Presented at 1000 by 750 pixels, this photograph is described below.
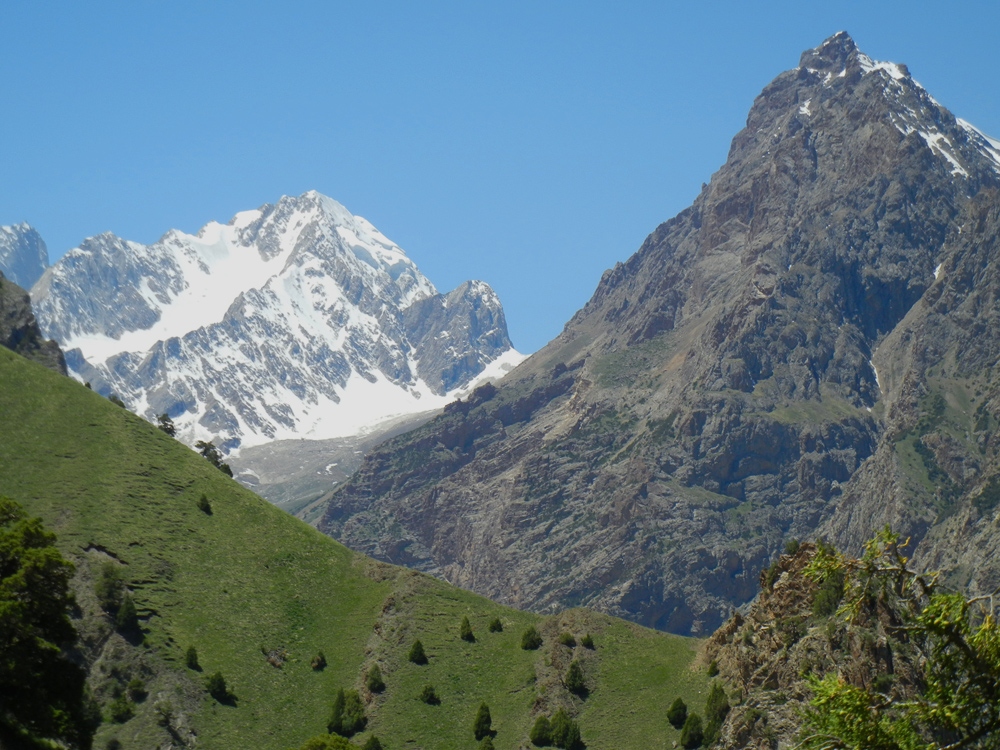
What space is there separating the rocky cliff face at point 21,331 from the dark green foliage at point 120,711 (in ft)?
282

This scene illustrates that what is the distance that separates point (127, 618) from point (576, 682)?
44.9m

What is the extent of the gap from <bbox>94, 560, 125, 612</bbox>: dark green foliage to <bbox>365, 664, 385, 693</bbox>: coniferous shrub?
2609 cm

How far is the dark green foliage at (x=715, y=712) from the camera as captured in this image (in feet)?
281

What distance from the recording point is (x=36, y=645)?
60.4 metres

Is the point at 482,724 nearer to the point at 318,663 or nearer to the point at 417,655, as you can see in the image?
the point at 417,655

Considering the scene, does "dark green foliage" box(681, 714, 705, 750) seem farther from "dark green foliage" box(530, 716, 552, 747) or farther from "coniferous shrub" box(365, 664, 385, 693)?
"coniferous shrub" box(365, 664, 385, 693)

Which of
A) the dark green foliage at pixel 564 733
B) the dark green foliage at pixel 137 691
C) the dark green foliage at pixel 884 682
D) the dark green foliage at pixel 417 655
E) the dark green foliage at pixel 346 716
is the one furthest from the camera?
the dark green foliage at pixel 417 655

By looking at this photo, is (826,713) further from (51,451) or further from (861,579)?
(51,451)

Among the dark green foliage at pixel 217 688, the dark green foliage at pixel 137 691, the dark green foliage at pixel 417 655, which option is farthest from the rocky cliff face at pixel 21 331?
the dark green foliage at pixel 417 655

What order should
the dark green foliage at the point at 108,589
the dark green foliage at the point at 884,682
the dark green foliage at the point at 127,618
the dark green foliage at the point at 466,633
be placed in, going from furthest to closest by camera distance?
the dark green foliage at the point at 466,633 < the dark green foliage at the point at 108,589 < the dark green foliage at the point at 127,618 < the dark green foliage at the point at 884,682

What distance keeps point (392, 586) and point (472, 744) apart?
105ft

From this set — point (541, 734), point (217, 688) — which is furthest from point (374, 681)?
point (541, 734)

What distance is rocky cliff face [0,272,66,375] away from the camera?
162875 mm

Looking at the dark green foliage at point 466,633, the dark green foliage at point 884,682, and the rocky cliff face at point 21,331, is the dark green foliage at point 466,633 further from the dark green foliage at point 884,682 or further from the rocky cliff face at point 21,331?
the rocky cliff face at point 21,331
